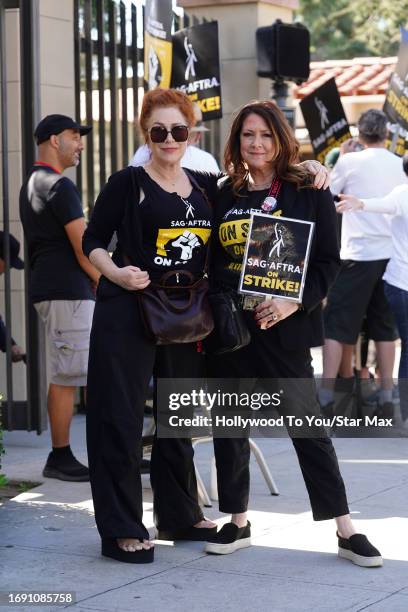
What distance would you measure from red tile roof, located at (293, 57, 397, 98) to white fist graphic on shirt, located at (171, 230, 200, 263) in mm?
13148

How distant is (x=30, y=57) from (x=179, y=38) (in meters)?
2.44

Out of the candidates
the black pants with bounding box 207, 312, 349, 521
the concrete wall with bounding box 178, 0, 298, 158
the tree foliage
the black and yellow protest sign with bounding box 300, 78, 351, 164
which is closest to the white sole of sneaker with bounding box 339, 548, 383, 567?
the black pants with bounding box 207, 312, 349, 521

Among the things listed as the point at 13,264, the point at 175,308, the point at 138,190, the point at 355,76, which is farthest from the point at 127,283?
the point at 355,76

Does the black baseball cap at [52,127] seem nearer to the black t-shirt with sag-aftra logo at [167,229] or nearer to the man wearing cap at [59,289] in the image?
the man wearing cap at [59,289]

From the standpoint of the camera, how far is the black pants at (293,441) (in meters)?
4.96

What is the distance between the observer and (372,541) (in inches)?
208

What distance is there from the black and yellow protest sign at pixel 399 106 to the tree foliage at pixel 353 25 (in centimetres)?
2177

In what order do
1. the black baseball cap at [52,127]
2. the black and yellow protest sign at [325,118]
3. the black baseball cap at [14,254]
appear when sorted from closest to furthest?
the black baseball cap at [52,127]
the black baseball cap at [14,254]
the black and yellow protest sign at [325,118]

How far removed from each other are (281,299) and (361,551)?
1071mm

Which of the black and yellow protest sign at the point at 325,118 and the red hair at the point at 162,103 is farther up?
the black and yellow protest sign at the point at 325,118

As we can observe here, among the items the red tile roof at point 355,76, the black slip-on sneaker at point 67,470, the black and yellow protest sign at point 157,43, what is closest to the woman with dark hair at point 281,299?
the black slip-on sneaker at point 67,470

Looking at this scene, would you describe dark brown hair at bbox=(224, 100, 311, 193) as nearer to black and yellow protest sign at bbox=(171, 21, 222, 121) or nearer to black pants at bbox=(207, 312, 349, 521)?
black pants at bbox=(207, 312, 349, 521)

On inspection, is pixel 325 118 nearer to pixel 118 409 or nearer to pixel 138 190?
pixel 138 190

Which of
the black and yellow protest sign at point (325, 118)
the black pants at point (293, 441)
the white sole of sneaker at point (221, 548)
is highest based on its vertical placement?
the black and yellow protest sign at point (325, 118)
